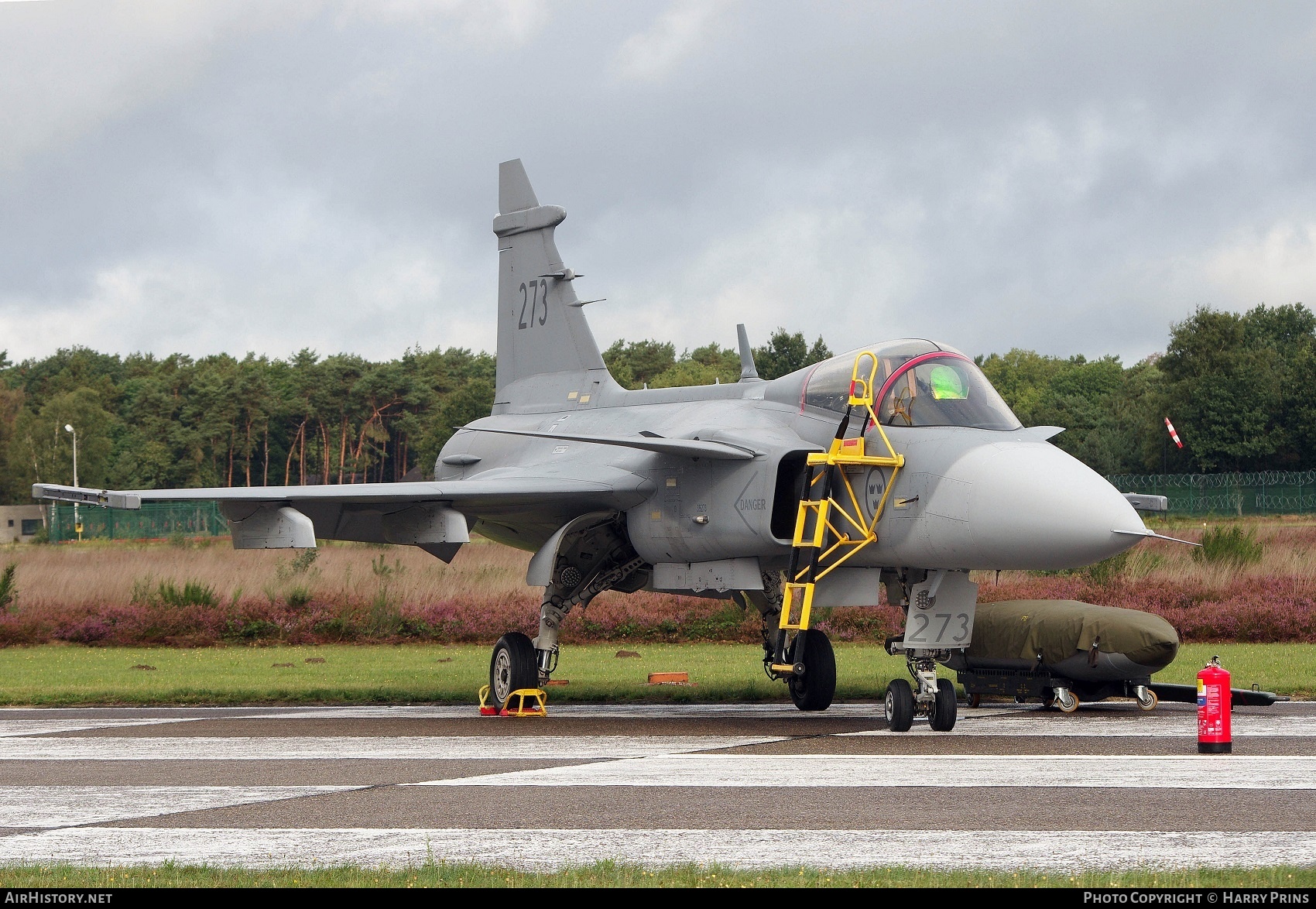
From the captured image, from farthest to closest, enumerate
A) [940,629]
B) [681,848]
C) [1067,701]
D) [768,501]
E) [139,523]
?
[139,523] → [1067,701] → [768,501] → [940,629] → [681,848]

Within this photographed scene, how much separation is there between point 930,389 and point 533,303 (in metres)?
7.63

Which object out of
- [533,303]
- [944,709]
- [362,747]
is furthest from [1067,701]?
[533,303]

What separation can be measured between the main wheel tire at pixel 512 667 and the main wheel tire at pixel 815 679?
2907 millimetres

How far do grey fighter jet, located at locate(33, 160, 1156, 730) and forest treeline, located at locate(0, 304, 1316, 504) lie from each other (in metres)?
54.0

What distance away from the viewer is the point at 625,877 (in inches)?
257

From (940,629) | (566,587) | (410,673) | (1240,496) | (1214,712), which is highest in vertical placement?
(1240,496)

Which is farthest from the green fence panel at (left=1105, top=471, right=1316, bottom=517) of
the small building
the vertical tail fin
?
the small building

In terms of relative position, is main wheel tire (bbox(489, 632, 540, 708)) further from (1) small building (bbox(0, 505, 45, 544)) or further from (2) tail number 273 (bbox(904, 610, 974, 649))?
(1) small building (bbox(0, 505, 45, 544))

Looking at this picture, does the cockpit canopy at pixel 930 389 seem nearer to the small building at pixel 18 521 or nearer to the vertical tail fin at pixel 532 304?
the vertical tail fin at pixel 532 304

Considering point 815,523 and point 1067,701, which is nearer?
point 815,523

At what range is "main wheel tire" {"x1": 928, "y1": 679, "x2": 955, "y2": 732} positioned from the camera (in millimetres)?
12820

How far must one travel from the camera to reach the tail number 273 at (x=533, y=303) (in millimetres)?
19156

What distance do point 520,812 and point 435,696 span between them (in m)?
9.75

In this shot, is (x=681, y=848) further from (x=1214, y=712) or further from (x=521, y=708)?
(x=521, y=708)
